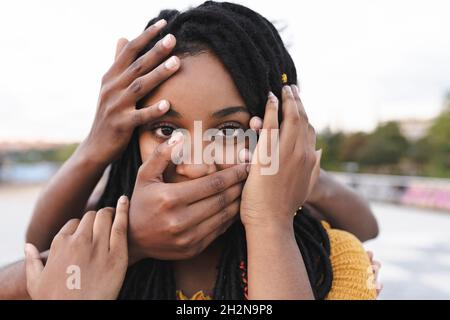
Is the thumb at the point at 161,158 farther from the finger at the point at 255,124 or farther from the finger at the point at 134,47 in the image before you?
the finger at the point at 134,47

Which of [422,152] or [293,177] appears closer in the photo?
[293,177]

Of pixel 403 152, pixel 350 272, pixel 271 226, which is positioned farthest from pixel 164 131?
pixel 403 152

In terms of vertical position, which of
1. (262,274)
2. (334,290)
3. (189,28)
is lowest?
(334,290)

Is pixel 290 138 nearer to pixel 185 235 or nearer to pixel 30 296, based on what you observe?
pixel 185 235

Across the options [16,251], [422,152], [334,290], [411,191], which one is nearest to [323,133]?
[422,152]

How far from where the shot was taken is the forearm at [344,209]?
1672mm

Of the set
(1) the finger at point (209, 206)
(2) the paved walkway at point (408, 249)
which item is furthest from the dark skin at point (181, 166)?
(2) the paved walkway at point (408, 249)

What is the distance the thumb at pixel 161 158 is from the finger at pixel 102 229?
14 cm

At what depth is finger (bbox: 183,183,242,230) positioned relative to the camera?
40.7 inches

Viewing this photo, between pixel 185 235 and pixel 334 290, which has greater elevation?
pixel 185 235

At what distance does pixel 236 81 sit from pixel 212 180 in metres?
0.26

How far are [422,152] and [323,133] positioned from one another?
6810mm

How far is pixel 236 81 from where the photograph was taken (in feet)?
3.65

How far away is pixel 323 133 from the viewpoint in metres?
29.5
